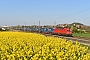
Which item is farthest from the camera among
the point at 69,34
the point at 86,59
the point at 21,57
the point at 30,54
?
the point at 69,34

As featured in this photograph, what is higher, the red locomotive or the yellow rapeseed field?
the yellow rapeseed field

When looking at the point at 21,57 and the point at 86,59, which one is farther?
the point at 21,57

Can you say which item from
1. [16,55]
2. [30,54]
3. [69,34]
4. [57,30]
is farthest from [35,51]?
[57,30]

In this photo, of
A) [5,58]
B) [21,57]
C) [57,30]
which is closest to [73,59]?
[21,57]

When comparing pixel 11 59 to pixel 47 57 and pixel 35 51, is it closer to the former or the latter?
pixel 47 57

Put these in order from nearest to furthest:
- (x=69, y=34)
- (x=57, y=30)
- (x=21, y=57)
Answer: (x=21, y=57) → (x=69, y=34) → (x=57, y=30)

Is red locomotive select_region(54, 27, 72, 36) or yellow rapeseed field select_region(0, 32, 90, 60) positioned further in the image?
red locomotive select_region(54, 27, 72, 36)

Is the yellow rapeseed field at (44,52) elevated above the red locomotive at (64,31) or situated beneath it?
elevated above

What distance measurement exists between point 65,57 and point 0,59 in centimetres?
180

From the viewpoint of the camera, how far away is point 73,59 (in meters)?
6.58

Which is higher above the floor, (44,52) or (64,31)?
(44,52)

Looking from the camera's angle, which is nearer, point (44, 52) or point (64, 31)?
point (44, 52)

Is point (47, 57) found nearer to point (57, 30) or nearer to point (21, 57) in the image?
point (21, 57)

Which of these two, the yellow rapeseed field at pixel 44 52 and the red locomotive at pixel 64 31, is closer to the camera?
the yellow rapeseed field at pixel 44 52
